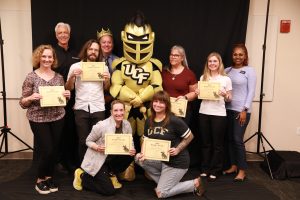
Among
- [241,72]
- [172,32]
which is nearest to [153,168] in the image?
[241,72]

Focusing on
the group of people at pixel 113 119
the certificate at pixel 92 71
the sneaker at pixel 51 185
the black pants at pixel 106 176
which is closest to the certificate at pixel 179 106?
the group of people at pixel 113 119

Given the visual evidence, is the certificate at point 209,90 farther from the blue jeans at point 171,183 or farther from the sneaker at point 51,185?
the sneaker at point 51,185

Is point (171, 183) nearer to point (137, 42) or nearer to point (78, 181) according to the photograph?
point (78, 181)

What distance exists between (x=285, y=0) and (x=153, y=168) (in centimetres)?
252

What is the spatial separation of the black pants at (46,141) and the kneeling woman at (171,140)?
734 millimetres

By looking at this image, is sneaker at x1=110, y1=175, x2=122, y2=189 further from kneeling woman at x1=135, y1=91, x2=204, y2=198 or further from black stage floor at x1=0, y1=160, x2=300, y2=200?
kneeling woman at x1=135, y1=91, x2=204, y2=198

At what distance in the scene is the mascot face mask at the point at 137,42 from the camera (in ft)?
10.00

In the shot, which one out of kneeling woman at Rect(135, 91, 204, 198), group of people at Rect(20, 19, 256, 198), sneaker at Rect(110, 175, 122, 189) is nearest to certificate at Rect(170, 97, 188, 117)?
group of people at Rect(20, 19, 256, 198)

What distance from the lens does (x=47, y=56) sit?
2668mm

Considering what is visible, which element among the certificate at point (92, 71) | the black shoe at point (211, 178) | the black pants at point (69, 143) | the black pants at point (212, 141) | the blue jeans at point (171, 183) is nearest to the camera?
the blue jeans at point (171, 183)

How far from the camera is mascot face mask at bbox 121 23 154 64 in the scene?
10.00ft

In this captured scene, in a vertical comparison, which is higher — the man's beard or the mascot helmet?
the mascot helmet

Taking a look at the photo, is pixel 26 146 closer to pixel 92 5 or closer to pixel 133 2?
pixel 92 5

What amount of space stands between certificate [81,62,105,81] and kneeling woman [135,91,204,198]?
0.57 m
